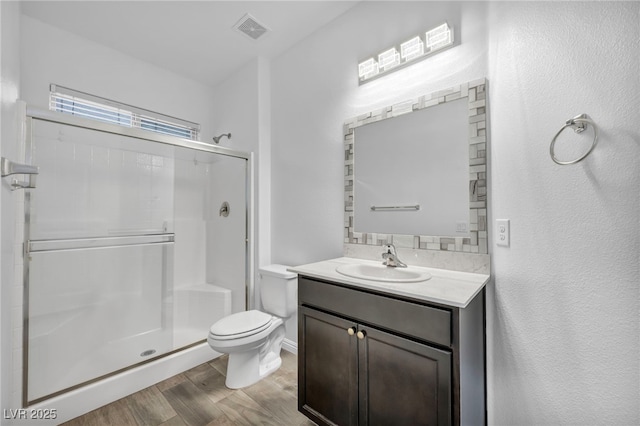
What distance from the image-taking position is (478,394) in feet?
3.98

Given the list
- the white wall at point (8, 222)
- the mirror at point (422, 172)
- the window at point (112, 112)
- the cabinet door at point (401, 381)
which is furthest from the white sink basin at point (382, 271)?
the window at point (112, 112)

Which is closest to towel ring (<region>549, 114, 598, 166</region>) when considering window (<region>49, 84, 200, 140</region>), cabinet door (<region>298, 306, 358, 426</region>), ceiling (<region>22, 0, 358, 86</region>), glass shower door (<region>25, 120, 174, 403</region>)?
cabinet door (<region>298, 306, 358, 426</region>)

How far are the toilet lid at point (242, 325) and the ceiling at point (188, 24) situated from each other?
222 cm

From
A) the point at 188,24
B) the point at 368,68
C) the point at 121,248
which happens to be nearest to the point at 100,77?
the point at 188,24

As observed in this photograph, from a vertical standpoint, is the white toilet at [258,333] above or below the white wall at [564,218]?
below

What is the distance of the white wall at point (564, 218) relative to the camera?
970mm

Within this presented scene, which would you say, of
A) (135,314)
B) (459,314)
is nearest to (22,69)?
(135,314)

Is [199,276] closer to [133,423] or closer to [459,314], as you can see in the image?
[133,423]

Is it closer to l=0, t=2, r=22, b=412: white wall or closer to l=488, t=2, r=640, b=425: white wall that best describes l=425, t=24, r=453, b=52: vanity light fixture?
l=488, t=2, r=640, b=425: white wall

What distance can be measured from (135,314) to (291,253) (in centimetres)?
129

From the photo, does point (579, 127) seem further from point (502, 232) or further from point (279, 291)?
point (279, 291)

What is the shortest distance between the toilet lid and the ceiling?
2224 millimetres

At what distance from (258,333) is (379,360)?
36.5 inches

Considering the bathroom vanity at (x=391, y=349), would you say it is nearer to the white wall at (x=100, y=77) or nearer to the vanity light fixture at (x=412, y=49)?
the vanity light fixture at (x=412, y=49)
